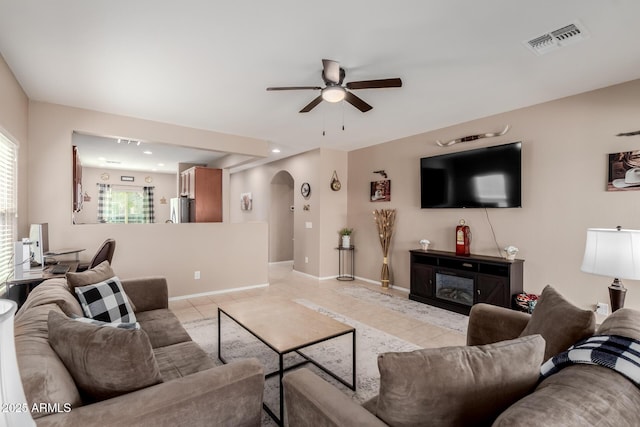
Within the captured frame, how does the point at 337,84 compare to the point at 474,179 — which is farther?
the point at 474,179

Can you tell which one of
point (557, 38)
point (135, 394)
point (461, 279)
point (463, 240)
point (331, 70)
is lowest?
point (461, 279)

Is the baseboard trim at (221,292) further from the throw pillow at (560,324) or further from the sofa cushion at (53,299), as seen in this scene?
the throw pillow at (560,324)

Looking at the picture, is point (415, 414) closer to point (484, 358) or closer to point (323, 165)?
point (484, 358)

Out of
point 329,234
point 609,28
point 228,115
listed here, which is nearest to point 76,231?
point 228,115

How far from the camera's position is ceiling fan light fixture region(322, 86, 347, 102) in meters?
2.62

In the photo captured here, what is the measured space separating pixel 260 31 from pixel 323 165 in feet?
12.5

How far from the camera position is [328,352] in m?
2.75

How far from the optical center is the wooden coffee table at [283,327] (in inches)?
77.2

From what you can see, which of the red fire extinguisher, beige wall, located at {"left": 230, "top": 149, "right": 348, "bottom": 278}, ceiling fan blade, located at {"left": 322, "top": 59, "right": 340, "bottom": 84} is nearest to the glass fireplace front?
the red fire extinguisher

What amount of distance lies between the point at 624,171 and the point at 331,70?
3.03 meters

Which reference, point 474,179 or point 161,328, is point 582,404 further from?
point 474,179

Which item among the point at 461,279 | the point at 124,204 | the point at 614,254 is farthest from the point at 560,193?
the point at 124,204

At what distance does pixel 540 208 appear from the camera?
3.59m

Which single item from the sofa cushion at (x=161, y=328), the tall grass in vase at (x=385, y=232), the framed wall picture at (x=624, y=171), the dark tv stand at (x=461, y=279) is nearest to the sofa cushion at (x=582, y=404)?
the sofa cushion at (x=161, y=328)
